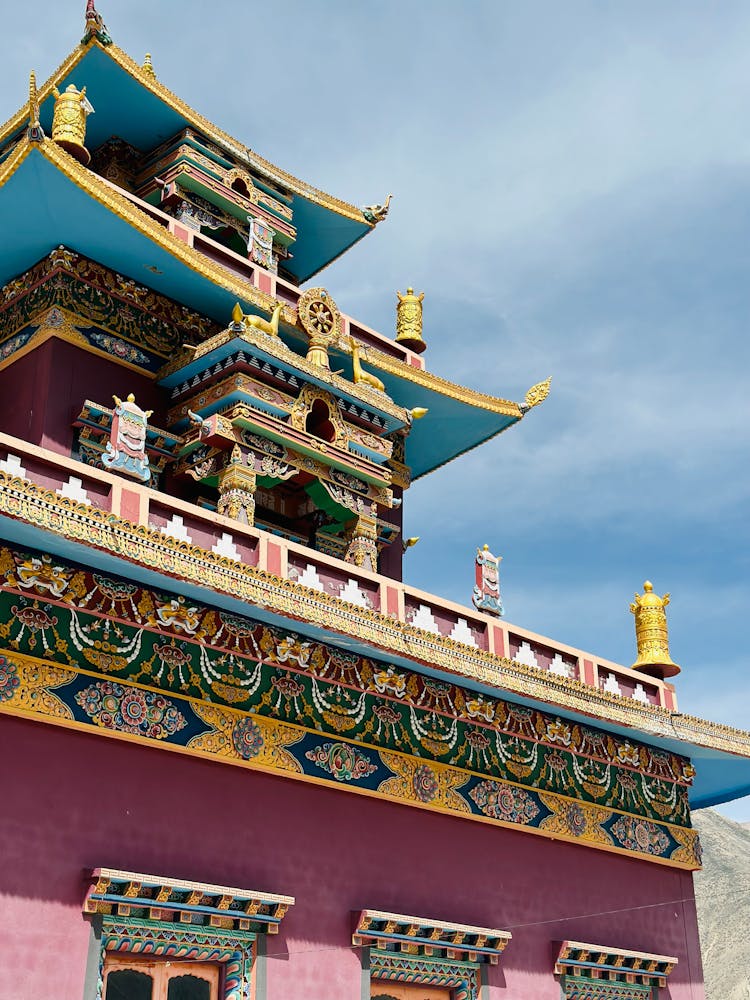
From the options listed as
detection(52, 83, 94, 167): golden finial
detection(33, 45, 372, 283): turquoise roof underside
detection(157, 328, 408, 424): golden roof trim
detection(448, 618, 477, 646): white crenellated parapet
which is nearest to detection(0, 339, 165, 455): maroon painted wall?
detection(157, 328, 408, 424): golden roof trim

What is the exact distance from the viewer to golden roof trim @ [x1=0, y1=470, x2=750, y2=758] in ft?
30.3

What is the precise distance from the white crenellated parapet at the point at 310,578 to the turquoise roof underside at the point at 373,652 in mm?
523

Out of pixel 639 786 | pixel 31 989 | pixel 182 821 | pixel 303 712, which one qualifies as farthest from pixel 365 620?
pixel 639 786

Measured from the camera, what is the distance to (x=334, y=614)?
11.1 m

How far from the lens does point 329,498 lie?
45.9ft

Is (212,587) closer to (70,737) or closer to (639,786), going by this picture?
(70,737)

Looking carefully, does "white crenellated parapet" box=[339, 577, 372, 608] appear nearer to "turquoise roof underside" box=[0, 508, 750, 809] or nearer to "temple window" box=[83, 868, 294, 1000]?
"turquoise roof underside" box=[0, 508, 750, 809]

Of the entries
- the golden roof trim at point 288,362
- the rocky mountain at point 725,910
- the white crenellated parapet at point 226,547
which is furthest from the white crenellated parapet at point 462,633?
the rocky mountain at point 725,910

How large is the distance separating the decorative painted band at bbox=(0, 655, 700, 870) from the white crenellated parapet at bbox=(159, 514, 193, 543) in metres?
1.36

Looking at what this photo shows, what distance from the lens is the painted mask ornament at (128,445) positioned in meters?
11.4

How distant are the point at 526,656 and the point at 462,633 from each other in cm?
103

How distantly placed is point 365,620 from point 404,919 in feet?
9.33

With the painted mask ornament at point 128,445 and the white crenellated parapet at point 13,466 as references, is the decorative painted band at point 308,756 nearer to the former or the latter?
the white crenellated parapet at point 13,466

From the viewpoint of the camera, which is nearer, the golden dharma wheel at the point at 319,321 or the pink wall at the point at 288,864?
the pink wall at the point at 288,864
